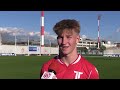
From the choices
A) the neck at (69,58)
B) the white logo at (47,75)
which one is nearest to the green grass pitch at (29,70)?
the neck at (69,58)

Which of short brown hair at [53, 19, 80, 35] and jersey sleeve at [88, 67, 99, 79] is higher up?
short brown hair at [53, 19, 80, 35]

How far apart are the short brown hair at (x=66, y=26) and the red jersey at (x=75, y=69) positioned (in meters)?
0.16

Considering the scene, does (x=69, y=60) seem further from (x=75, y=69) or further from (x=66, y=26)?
(x=66, y=26)

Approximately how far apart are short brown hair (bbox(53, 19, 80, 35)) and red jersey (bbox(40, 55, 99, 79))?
0.16 m

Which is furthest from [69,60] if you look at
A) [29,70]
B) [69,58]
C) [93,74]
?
[29,70]

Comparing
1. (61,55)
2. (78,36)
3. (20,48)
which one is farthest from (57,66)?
(20,48)

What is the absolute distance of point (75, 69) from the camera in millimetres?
1505

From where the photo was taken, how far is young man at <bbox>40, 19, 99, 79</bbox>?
4.80 feet

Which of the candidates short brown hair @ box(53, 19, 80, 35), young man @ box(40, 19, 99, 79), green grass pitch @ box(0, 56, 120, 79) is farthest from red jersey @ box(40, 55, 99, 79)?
green grass pitch @ box(0, 56, 120, 79)

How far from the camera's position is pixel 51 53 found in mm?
33844

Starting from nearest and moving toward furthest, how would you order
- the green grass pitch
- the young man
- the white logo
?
the white logo
the young man
the green grass pitch

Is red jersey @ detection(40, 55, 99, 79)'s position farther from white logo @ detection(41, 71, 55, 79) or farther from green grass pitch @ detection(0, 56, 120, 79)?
green grass pitch @ detection(0, 56, 120, 79)
